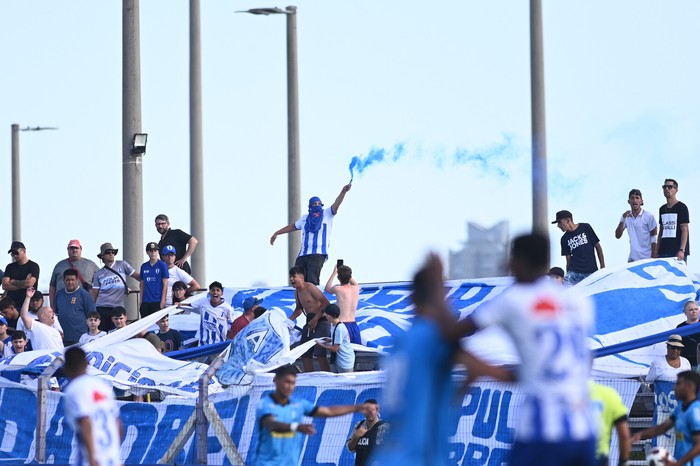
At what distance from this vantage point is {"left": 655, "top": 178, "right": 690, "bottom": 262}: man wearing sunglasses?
61.3ft

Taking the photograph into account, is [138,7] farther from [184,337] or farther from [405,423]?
[405,423]

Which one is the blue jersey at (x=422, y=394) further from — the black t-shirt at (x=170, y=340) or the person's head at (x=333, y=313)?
the black t-shirt at (x=170, y=340)

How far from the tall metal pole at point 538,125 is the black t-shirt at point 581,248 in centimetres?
51

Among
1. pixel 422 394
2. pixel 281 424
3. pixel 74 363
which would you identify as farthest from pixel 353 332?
pixel 422 394

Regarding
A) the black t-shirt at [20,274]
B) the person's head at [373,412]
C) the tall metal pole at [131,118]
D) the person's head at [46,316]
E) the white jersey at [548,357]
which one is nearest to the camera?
the white jersey at [548,357]

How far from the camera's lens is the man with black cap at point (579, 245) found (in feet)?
64.0

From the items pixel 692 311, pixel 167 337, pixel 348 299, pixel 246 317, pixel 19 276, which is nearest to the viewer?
pixel 692 311

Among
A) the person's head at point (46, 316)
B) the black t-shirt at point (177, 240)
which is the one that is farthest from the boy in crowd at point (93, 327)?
the black t-shirt at point (177, 240)

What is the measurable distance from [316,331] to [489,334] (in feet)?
7.31

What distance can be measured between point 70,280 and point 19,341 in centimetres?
155

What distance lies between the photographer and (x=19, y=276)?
2042 cm

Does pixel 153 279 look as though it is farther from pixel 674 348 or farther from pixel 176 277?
pixel 674 348

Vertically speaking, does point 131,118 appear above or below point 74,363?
above

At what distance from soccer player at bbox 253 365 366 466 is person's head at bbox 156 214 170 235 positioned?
1088 cm
